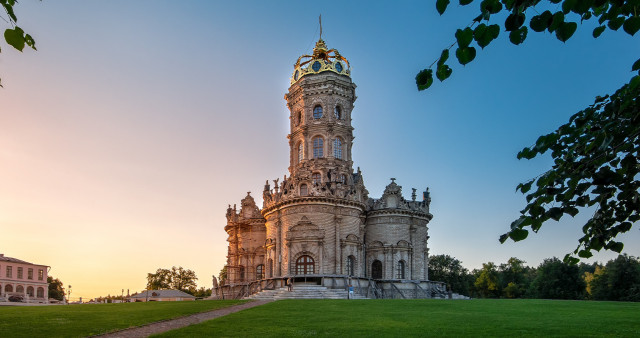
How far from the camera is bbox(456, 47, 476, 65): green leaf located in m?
5.61

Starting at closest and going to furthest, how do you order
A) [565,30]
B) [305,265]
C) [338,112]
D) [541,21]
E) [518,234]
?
[541,21] < [565,30] < [518,234] < [305,265] < [338,112]

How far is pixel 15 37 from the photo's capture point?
17.5 feet

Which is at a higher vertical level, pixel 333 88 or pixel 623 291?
pixel 333 88

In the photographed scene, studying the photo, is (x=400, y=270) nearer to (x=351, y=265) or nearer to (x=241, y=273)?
(x=351, y=265)

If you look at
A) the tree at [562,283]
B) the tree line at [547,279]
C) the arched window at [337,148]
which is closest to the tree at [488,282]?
the tree line at [547,279]

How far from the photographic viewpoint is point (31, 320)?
21.1 meters

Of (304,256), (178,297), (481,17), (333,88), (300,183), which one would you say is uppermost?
(333,88)

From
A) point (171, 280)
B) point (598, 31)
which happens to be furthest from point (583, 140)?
point (171, 280)

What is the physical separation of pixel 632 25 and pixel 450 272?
83573mm

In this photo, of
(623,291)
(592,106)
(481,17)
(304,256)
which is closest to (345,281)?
(304,256)

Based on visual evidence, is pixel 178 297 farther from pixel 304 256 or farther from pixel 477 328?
pixel 477 328

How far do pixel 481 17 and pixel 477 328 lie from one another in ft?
50.0

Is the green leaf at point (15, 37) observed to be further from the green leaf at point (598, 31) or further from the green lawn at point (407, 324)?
the green lawn at point (407, 324)

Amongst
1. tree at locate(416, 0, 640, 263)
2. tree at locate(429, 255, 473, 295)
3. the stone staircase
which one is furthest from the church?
tree at locate(416, 0, 640, 263)
